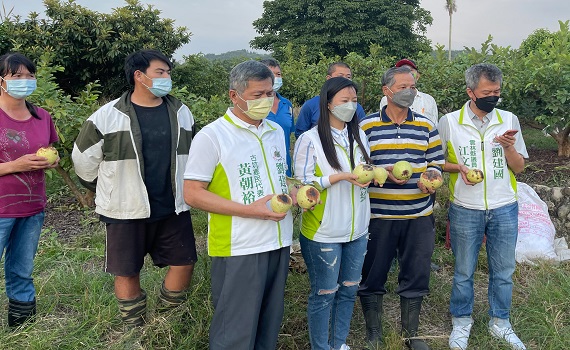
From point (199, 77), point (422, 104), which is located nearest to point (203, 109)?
point (422, 104)

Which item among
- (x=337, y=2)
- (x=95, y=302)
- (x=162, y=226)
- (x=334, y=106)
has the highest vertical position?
(x=337, y=2)

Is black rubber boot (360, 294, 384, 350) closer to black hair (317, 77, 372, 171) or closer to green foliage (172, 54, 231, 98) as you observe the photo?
black hair (317, 77, 372, 171)

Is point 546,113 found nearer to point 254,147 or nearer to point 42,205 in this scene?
point 254,147

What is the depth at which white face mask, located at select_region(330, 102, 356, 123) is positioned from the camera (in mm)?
2711

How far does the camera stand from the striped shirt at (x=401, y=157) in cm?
292

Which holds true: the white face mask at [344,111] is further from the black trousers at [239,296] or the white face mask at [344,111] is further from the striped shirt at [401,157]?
the black trousers at [239,296]

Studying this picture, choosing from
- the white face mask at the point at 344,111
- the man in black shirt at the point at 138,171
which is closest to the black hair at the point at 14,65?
the man in black shirt at the point at 138,171

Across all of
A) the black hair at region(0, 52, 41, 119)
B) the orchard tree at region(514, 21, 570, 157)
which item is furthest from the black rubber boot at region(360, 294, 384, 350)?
the orchard tree at region(514, 21, 570, 157)

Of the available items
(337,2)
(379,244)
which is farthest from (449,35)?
(379,244)

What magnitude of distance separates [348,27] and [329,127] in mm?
25446

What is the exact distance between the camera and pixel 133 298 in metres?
2.94

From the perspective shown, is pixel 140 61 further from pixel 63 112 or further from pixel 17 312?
pixel 63 112

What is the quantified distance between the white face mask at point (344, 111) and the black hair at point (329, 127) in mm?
59

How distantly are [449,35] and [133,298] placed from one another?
5150cm
